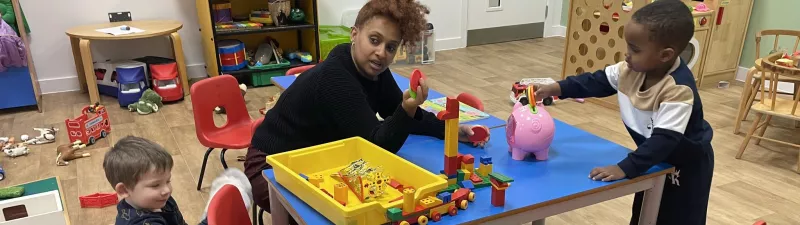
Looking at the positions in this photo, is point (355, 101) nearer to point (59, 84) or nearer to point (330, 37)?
point (330, 37)

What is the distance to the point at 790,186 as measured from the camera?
2.81 m

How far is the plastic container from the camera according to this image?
470 cm

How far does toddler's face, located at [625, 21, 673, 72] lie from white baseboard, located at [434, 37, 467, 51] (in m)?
4.41

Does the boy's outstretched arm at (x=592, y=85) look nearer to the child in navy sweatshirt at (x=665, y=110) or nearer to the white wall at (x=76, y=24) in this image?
the child in navy sweatshirt at (x=665, y=110)

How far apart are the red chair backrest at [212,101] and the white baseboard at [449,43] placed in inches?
140

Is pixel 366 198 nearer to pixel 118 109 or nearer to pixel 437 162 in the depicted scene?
pixel 437 162

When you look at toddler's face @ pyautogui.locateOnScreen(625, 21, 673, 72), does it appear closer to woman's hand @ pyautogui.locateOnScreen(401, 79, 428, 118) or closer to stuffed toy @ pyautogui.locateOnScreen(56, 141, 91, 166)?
woman's hand @ pyautogui.locateOnScreen(401, 79, 428, 118)

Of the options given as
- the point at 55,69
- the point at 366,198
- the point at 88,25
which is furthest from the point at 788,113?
the point at 55,69

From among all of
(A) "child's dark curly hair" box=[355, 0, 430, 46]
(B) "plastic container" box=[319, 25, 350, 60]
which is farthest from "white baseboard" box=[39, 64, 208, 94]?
(A) "child's dark curly hair" box=[355, 0, 430, 46]

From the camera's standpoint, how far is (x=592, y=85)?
1769 millimetres

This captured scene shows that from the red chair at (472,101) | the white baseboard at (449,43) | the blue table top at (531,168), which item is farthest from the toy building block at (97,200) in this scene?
the white baseboard at (449,43)

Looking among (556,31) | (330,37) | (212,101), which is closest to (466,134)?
(212,101)

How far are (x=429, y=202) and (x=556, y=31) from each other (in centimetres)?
582

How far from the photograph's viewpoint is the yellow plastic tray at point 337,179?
3.71ft
